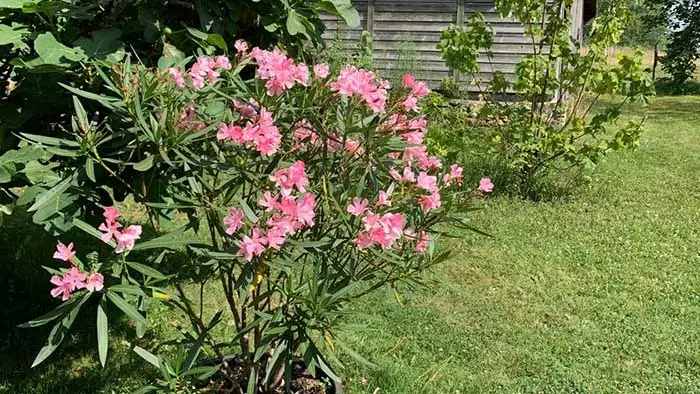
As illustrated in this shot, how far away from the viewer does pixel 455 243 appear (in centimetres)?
488

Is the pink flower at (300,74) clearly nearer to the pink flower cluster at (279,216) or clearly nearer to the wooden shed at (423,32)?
the pink flower cluster at (279,216)

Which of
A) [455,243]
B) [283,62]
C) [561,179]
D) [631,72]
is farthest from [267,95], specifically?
[561,179]

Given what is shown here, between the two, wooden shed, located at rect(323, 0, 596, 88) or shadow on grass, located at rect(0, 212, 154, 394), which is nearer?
shadow on grass, located at rect(0, 212, 154, 394)

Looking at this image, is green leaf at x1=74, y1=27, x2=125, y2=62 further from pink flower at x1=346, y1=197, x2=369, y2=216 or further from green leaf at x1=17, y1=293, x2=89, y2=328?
pink flower at x1=346, y1=197, x2=369, y2=216

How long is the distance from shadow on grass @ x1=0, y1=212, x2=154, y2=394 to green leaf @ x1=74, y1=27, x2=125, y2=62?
3.85 feet

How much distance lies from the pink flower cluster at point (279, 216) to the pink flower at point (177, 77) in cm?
39

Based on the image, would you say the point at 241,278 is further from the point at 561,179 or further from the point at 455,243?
the point at 561,179

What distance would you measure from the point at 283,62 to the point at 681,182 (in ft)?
19.7

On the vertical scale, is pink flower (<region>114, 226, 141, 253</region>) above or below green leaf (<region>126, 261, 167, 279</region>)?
above

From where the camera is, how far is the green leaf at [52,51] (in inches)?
78.3

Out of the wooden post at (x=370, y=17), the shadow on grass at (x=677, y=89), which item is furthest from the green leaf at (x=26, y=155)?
the shadow on grass at (x=677, y=89)

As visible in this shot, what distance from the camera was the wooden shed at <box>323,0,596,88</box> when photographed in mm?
9609

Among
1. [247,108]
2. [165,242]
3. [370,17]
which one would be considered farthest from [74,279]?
[370,17]

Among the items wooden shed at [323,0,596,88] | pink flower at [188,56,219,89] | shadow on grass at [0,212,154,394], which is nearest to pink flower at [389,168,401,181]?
pink flower at [188,56,219,89]
